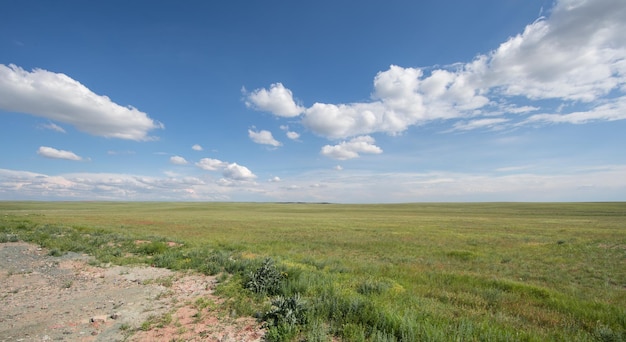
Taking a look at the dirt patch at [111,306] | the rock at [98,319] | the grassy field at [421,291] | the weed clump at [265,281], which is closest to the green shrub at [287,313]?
the grassy field at [421,291]

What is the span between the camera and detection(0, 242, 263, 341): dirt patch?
5.66 metres

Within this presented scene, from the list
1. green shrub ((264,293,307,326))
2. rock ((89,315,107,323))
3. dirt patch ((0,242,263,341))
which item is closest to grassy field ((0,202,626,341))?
green shrub ((264,293,307,326))

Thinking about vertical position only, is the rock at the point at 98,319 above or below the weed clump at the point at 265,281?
below

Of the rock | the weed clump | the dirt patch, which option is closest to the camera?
the dirt patch

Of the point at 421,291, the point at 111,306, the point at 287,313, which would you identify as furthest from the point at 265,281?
the point at 421,291

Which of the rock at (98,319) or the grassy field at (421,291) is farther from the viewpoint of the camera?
the rock at (98,319)

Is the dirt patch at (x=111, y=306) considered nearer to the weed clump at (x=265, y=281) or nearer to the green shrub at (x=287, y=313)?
the green shrub at (x=287, y=313)

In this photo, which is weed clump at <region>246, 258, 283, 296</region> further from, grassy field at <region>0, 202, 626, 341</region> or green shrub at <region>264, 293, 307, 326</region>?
green shrub at <region>264, 293, 307, 326</region>

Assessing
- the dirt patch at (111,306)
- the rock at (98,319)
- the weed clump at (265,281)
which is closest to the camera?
the dirt patch at (111,306)

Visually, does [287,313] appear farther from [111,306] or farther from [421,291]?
[421,291]

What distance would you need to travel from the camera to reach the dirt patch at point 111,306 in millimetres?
5660

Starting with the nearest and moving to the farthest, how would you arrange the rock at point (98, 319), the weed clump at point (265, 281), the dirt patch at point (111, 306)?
the dirt patch at point (111, 306), the rock at point (98, 319), the weed clump at point (265, 281)

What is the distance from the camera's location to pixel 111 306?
714 cm

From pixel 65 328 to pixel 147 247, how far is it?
29.5ft
